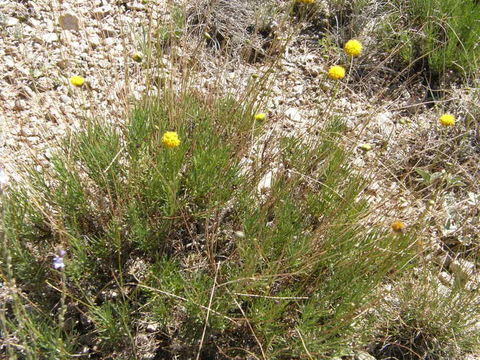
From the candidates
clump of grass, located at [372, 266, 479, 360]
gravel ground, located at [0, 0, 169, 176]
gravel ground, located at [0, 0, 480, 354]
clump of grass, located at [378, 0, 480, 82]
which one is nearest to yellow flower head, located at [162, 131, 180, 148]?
gravel ground, located at [0, 0, 169, 176]

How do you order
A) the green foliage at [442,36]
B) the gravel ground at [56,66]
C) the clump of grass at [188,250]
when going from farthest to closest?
1. the green foliage at [442,36]
2. the gravel ground at [56,66]
3. the clump of grass at [188,250]

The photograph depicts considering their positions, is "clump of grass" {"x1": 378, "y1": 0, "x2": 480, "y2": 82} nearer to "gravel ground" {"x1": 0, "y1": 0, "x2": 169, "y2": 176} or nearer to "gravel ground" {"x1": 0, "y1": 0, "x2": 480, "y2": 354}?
"gravel ground" {"x1": 0, "y1": 0, "x2": 480, "y2": 354}

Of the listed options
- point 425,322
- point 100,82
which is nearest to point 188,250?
point 425,322

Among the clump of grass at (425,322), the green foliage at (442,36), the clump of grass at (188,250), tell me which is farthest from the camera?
the green foliage at (442,36)

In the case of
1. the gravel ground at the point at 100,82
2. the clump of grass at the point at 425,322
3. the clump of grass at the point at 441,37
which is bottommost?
the clump of grass at the point at 425,322

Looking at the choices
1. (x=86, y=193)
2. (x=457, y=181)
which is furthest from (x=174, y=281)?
(x=457, y=181)

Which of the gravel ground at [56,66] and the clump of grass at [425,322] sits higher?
the gravel ground at [56,66]

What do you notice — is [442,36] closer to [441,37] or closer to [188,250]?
[441,37]

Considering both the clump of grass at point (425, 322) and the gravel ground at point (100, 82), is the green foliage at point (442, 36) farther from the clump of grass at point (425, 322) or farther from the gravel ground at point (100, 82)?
the clump of grass at point (425, 322)

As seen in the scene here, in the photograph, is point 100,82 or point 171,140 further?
point 100,82

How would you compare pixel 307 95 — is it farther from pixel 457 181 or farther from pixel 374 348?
pixel 374 348

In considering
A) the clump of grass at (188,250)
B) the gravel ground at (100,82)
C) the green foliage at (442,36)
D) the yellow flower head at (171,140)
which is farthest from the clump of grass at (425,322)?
the green foliage at (442,36)
